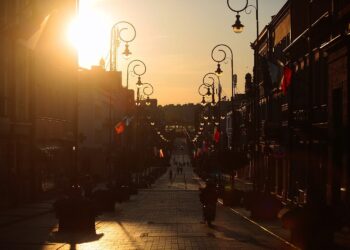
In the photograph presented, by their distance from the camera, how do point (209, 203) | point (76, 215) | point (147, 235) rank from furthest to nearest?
1. point (209, 203)
2. point (147, 235)
3. point (76, 215)

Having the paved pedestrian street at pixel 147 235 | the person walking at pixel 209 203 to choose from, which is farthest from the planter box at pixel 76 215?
the person walking at pixel 209 203

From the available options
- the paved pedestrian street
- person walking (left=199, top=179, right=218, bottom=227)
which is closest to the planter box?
the paved pedestrian street

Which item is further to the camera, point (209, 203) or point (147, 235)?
point (209, 203)

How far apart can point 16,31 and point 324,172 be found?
16976 millimetres

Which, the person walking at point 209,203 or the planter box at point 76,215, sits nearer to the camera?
the planter box at point 76,215

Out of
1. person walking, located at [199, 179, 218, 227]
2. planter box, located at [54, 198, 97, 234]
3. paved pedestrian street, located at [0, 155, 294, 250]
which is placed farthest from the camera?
person walking, located at [199, 179, 218, 227]

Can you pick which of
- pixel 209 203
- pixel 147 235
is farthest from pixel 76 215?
pixel 209 203

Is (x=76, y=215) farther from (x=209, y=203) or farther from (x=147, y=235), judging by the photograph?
(x=209, y=203)

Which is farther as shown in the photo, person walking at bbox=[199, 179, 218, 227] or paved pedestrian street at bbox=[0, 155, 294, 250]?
person walking at bbox=[199, 179, 218, 227]

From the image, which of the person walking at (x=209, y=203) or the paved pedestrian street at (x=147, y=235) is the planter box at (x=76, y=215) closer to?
the paved pedestrian street at (x=147, y=235)

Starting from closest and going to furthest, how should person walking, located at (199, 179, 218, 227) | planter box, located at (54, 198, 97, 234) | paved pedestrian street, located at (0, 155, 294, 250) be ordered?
1. paved pedestrian street, located at (0, 155, 294, 250)
2. planter box, located at (54, 198, 97, 234)
3. person walking, located at (199, 179, 218, 227)

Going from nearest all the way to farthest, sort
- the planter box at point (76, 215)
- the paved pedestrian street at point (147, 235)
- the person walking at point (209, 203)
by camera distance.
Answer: the paved pedestrian street at point (147, 235) → the planter box at point (76, 215) → the person walking at point (209, 203)

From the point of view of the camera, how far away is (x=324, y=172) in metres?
33.7

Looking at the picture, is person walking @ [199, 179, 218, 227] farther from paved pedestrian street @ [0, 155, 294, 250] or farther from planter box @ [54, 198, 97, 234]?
planter box @ [54, 198, 97, 234]
